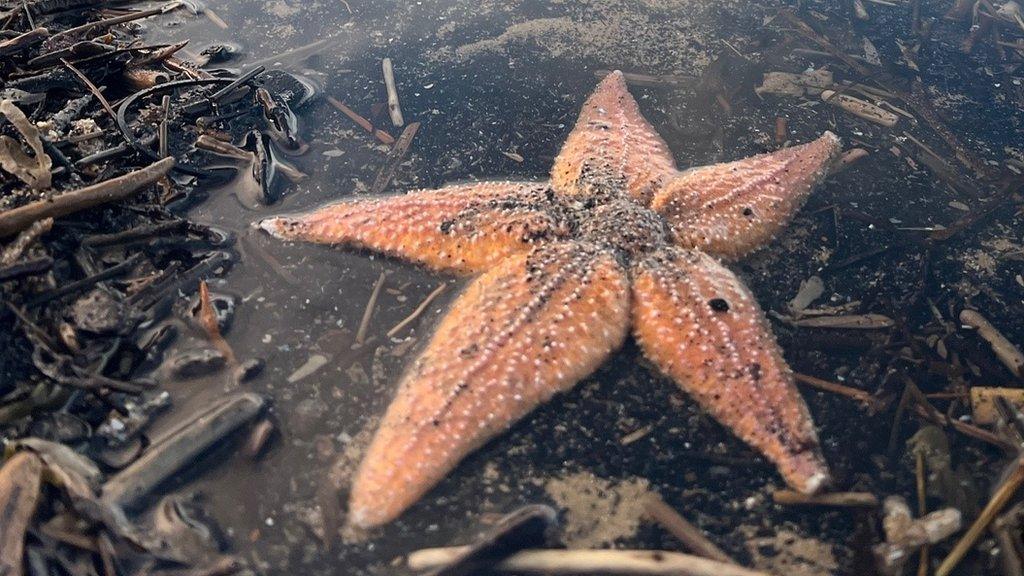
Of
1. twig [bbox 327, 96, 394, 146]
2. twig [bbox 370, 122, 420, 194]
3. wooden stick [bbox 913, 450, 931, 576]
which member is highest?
twig [bbox 327, 96, 394, 146]

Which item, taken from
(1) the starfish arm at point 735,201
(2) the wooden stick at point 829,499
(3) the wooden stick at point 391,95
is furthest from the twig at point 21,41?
(2) the wooden stick at point 829,499

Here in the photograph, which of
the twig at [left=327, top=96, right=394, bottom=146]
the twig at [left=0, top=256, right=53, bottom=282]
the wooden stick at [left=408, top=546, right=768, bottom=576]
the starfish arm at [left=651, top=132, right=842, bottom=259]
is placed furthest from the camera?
the twig at [left=327, top=96, right=394, bottom=146]

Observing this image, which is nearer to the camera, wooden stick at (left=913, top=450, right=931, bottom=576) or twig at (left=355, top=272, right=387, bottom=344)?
wooden stick at (left=913, top=450, right=931, bottom=576)

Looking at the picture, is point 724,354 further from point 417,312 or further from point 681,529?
point 417,312

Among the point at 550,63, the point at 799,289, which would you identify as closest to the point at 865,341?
the point at 799,289

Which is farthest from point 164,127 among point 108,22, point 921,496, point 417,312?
point 921,496

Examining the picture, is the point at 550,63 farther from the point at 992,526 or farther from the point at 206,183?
the point at 992,526

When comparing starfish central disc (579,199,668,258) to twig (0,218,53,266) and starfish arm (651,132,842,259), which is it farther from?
twig (0,218,53,266)

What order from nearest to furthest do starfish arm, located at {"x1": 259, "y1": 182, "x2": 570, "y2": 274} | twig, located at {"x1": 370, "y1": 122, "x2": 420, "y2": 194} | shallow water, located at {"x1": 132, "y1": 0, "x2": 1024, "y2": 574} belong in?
1. shallow water, located at {"x1": 132, "y1": 0, "x2": 1024, "y2": 574}
2. starfish arm, located at {"x1": 259, "y1": 182, "x2": 570, "y2": 274}
3. twig, located at {"x1": 370, "y1": 122, "x2": 420, "y2": 194}

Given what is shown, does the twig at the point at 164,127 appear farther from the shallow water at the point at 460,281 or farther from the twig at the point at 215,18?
the twig at the point at 215,18

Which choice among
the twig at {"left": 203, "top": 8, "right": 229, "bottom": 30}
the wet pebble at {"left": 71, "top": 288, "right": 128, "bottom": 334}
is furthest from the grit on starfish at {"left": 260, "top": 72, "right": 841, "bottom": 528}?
the twig at {"left": 203, "top": 8, "right": 229, "bottom": 30}
